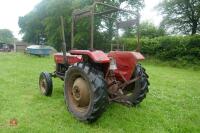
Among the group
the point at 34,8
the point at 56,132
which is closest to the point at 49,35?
the point at 34,8

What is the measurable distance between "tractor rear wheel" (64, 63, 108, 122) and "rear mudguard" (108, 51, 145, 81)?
83 centimetres

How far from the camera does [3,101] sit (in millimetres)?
7105

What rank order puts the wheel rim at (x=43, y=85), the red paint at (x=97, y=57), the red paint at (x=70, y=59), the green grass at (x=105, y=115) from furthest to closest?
the wheel rim at (x=43, y=85)
the red paint at (x=70, y=59)
the green grass at (x=105, y=115)
the red paint at (x=97, y=57)

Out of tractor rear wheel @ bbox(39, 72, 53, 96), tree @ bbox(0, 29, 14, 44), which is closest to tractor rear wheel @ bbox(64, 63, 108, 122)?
tractor rear wheel @ bbox(39, 72, 53, 96)

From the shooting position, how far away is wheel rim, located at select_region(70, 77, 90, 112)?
580 cm

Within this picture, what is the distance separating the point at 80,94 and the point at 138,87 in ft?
4.60

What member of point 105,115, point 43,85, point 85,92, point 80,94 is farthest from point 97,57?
point 43,85

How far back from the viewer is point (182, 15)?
3734cm

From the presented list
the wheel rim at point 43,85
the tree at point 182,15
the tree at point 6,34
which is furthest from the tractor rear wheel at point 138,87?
the tree at point 6,34

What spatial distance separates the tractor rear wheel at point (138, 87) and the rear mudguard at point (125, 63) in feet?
0.97

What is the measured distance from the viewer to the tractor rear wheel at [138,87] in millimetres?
6504

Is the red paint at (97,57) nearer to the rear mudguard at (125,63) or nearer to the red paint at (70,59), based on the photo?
the rear mudguard at (125,63)

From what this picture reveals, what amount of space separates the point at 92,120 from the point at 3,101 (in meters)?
2.68

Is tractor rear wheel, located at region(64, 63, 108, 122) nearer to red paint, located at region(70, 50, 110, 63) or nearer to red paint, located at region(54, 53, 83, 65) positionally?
red paint, located at region(70, 50, 110, 63)
